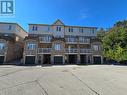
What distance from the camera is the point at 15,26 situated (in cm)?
3997

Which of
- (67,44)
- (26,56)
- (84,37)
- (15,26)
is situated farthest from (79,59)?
(15,26)

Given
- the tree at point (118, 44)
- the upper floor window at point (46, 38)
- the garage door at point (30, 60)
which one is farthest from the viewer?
the upper floor window at point (46, 38)

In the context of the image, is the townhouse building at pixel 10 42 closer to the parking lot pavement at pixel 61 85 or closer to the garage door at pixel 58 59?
the garage door at pixel 58 59

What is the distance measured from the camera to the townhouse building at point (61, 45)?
34.6 m

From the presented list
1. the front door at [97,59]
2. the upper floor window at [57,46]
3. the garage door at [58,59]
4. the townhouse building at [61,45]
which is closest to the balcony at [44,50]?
the townhouse building at [61,45]

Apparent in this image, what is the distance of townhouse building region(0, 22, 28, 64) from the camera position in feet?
111

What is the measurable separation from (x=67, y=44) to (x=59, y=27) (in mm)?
6244

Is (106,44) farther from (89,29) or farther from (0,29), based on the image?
(0,29)

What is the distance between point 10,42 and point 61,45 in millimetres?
14355

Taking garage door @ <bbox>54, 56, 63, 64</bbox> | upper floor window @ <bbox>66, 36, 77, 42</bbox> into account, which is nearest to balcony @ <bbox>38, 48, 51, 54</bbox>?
garage door @ <bbox>54, 56, 63, 64</bbox>

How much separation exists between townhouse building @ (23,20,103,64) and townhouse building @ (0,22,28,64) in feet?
15.6

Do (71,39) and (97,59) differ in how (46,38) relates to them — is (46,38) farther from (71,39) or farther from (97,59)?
(97,59)

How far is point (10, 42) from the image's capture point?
117ft

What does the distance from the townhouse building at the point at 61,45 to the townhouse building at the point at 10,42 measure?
4745mm
